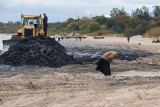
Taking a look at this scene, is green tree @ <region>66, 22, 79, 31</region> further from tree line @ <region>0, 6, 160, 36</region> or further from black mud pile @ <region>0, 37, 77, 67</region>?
black mud pile @ <region>0, 37, 77, 67</region>

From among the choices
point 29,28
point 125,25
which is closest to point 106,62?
point 29,28

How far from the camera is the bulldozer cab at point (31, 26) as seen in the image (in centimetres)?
2888

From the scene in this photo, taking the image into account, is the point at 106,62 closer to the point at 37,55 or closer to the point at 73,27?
the point at 37,55

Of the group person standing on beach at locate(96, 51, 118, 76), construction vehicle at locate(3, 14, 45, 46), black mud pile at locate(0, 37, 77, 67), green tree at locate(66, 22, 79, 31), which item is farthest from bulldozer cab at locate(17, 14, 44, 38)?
green tree at locate(66, 22, 79, 31)

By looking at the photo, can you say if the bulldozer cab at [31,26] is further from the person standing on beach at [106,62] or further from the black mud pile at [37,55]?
the person standing on beach at [106,62]

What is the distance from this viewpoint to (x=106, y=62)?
46.7 feet

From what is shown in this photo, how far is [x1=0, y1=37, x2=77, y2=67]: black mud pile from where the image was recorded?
19.4 meters

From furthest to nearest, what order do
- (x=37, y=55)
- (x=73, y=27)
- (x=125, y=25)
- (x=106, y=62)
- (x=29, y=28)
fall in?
(x=73, y=27) < (x=125, y=25) < (x=29, y=28) < (x=37, y=55) < (x=106, y=62)

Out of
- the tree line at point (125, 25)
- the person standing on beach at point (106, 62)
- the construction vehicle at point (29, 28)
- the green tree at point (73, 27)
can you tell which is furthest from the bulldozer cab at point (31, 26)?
the green tree at point (73, 27)

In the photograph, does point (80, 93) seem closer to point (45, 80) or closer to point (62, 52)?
point (45, 80)

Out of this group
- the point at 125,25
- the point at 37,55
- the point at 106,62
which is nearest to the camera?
the point at 106,62

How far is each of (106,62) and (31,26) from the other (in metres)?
15.7

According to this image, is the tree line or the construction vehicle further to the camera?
the tree line

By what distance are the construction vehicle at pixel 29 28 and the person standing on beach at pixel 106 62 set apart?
1436 cm
